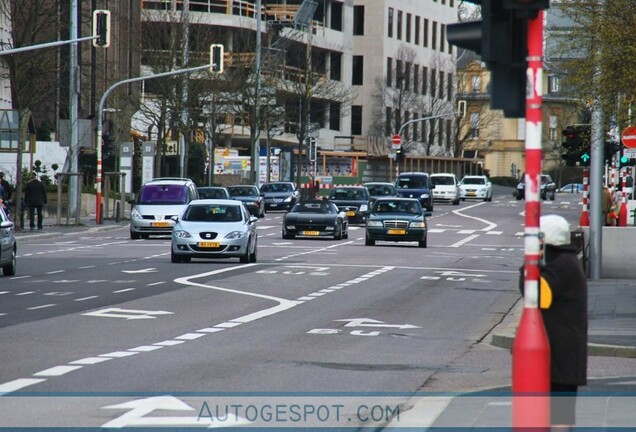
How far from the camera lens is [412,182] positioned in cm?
8162

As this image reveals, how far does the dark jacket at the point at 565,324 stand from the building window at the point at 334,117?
102 meters

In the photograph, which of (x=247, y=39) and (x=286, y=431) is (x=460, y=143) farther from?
(x=286, y=431)

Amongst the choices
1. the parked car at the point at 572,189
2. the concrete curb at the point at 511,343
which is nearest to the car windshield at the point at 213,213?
the concrete curb at the point at 511,343

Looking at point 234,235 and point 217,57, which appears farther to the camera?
point 217,57

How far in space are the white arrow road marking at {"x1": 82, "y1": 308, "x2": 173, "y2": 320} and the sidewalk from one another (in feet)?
14.8

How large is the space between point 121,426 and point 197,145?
3312 inches

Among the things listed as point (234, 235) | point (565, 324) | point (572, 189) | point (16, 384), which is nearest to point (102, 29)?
point (234, 235)

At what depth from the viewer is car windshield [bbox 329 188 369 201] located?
65.2 meters

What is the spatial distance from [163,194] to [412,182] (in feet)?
106

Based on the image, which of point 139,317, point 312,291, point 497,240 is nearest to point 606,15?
point 312,291

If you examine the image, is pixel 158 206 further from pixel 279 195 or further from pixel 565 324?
pixel 565 324

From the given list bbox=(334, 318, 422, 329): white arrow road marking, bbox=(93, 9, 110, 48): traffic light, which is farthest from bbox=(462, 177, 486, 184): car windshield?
bbox=(334, 318, 422, 329): white arrow road marking

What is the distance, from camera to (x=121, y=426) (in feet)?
35.7

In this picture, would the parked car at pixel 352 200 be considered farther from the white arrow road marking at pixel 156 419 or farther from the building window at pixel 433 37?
the building window at pixel 433 37
